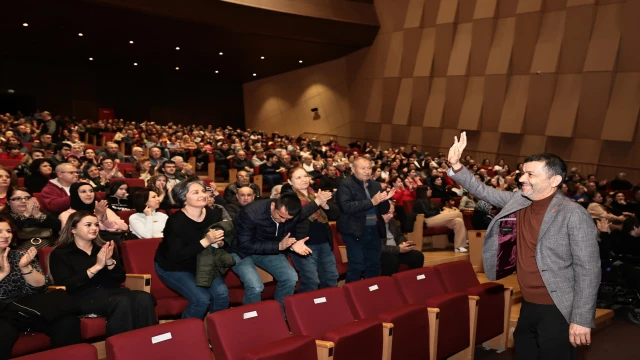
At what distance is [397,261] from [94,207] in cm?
254

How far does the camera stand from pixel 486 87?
14492mm

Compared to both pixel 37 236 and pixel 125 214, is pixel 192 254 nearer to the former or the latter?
pixel 37 236

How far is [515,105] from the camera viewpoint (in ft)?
45.7

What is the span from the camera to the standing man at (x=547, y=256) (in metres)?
2.21

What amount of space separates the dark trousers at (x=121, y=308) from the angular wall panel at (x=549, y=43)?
477 inches

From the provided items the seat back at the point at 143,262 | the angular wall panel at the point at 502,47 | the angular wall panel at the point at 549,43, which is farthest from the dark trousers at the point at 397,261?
the angular wall panel at the point at 502,47

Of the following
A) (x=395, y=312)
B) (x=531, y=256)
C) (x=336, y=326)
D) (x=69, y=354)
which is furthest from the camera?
(x=395, y=312)

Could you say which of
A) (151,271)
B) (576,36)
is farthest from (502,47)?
(151,271)

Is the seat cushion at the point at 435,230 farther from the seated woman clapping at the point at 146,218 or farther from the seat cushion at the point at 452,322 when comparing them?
the seated woman clapping at the point at 146,218

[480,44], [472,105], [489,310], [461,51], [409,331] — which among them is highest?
[480,44]

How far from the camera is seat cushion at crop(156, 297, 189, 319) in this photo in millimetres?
3572

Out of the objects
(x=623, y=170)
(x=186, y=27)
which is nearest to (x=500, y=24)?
(x=623, y=170)

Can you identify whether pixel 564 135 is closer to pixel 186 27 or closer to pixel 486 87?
pixel 486 87

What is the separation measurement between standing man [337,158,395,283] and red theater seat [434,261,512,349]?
0.65 m
